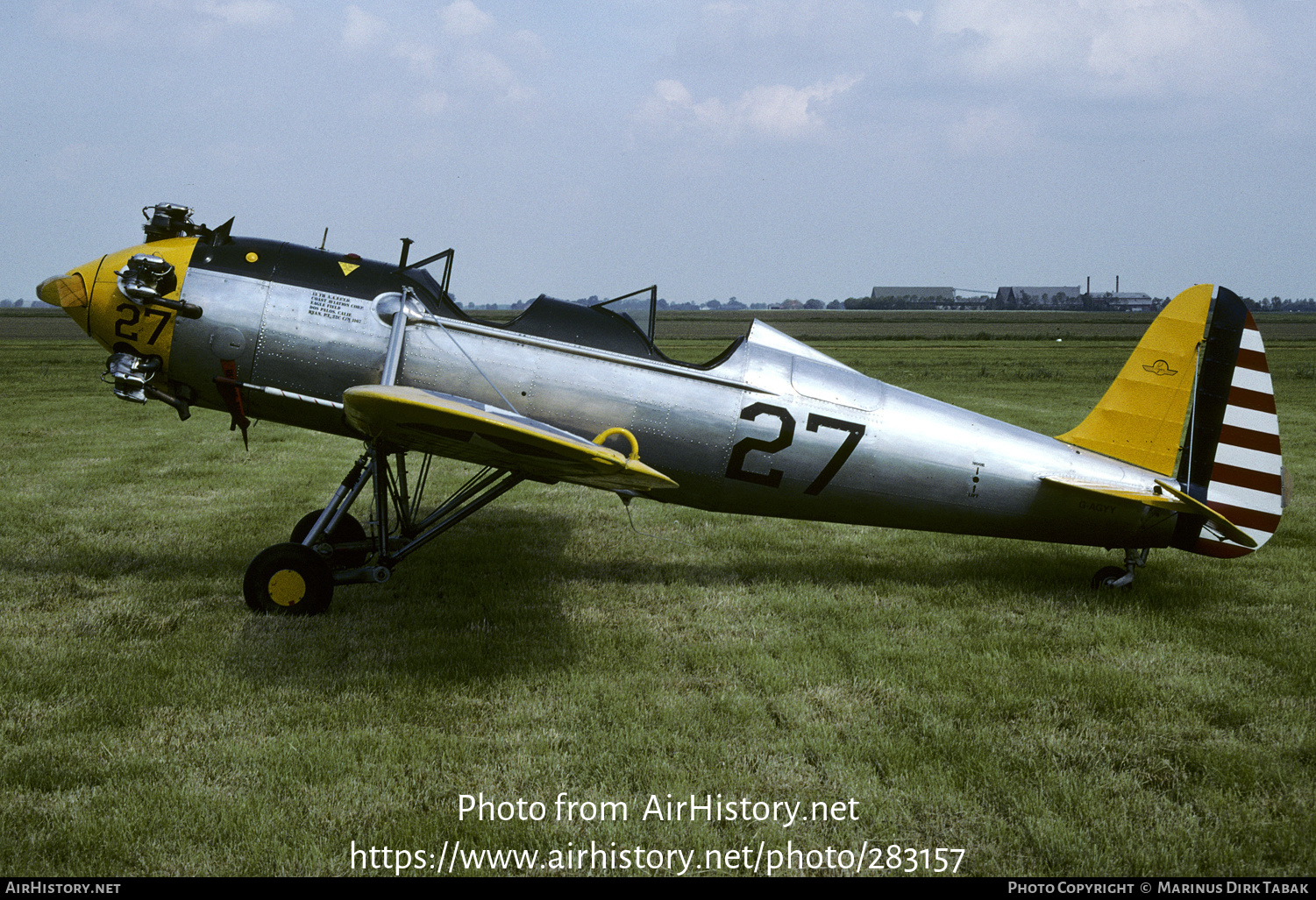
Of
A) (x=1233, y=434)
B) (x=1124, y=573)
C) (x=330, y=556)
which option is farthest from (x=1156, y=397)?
(x=330, y=556)

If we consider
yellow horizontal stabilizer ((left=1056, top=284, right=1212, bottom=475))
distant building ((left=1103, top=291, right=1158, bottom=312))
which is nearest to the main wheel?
yellow horizontal stabilizer ((left=1056, top=284, right=1212, bottom=475))

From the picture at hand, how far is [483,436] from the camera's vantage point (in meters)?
4.52

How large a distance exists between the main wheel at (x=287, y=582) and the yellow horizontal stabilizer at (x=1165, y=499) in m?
5.19

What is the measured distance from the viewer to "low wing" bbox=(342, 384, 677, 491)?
4195mm

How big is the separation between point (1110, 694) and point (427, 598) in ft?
14.7

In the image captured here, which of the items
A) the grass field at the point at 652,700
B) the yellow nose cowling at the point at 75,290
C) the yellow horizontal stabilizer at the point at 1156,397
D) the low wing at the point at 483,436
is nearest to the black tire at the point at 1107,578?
the grass field at the point at 652,700

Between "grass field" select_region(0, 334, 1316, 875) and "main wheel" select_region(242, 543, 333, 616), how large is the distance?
0.52 feet

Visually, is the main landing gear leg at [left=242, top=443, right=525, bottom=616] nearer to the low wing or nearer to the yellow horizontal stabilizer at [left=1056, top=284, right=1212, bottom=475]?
the low wing

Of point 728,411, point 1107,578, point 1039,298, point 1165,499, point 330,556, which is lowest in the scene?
point 1107,578

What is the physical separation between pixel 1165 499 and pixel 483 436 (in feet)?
15.3

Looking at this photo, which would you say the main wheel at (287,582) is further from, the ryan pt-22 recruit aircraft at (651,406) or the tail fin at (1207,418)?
the tail fin at (1207,418)

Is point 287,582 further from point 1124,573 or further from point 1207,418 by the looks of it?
point 1207,418
